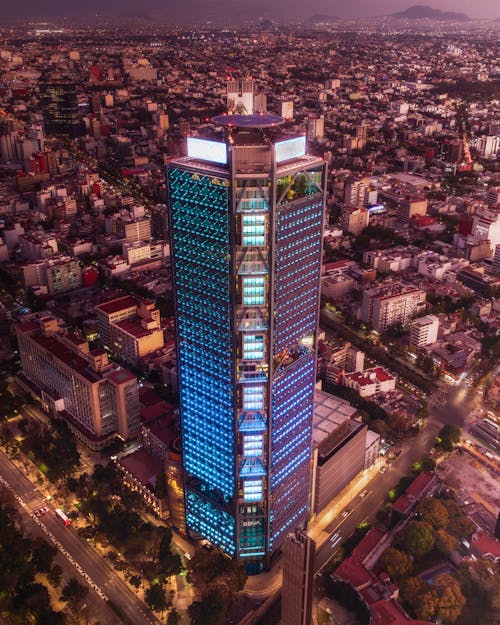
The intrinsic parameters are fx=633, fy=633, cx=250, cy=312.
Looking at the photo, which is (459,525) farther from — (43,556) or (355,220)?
(355,220)

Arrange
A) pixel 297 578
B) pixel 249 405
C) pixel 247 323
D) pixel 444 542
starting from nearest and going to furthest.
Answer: pixel 297 578 < pixel 247 323 < pixel 249 405 < pixel 444 542

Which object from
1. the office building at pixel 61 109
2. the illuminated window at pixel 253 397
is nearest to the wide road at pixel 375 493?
the illuminated window at pixel 253 397

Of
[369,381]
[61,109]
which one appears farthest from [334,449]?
[61,109]

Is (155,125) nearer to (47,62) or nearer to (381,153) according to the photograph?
(381,153)

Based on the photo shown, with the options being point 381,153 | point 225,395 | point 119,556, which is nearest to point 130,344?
point 119,556

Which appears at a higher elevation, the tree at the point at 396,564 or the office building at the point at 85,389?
the office building at the point at 85,389

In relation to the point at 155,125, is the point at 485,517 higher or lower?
lower

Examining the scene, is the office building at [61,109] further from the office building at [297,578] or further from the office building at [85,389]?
the office building at [297,578]
